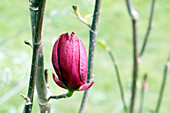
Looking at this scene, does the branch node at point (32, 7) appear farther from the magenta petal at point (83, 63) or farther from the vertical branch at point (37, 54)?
the magenta petal at point (83, 63)

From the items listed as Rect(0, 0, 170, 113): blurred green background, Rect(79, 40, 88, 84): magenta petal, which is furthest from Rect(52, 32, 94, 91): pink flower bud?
Rect(0, 0, 170, 113): blurred green background

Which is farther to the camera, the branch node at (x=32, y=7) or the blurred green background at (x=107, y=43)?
the blurred green background at (x=107, y=43)

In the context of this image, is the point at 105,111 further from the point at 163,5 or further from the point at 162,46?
the point at 163,5

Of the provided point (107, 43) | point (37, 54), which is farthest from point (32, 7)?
point (107, 43)

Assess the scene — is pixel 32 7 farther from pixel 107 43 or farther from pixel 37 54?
pixel 107 43

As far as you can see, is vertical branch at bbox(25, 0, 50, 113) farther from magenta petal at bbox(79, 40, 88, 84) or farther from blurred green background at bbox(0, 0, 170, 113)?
blurred green background at bbox(0, 0, 170, 113)

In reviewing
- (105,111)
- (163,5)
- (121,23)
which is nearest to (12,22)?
(121,23)

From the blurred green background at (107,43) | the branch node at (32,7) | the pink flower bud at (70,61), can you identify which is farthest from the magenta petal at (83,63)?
the blurred green background at (107,43)
